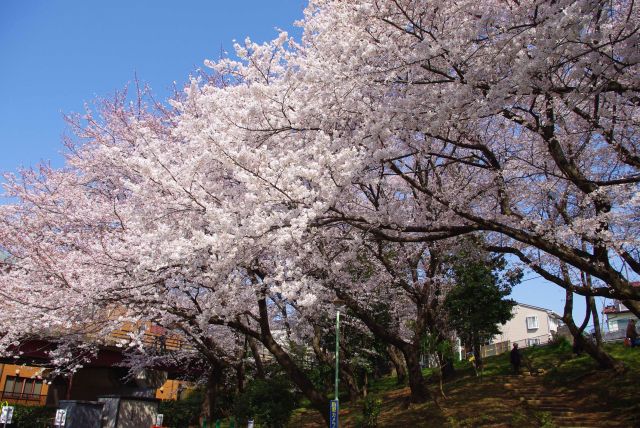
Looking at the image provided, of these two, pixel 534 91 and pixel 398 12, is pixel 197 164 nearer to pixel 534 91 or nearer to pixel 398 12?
pixel 398 12

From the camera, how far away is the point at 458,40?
698 centimetres

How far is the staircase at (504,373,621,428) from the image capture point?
458 inches

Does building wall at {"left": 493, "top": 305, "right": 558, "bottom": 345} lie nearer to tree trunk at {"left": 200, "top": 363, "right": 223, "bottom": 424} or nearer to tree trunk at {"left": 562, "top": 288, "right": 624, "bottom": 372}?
tree trunk at {"left": 562, "top": 288, "right": 624, "bottom": 372}

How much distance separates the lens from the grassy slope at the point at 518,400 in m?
12.2

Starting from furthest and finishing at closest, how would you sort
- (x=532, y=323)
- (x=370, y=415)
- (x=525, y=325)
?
(x=525, y=325) < (x=532, y=323) < (x=370, y=415)

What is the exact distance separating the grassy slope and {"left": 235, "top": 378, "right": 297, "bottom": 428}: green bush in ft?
7.14

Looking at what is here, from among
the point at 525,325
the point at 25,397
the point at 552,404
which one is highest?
the point at 525,325

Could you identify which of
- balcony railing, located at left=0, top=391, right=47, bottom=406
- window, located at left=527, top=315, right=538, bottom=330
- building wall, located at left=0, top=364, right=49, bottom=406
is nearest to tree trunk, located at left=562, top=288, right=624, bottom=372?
building wall, located at left=0, top=364, right=49, bottom=406

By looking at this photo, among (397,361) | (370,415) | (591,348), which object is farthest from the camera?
(397,361)

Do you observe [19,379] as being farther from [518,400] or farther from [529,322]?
[529,322]

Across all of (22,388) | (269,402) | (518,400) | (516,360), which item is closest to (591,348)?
(518,400)

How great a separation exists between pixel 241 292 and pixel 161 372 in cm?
2345

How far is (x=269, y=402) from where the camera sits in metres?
14.8

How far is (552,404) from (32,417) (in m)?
19.9
